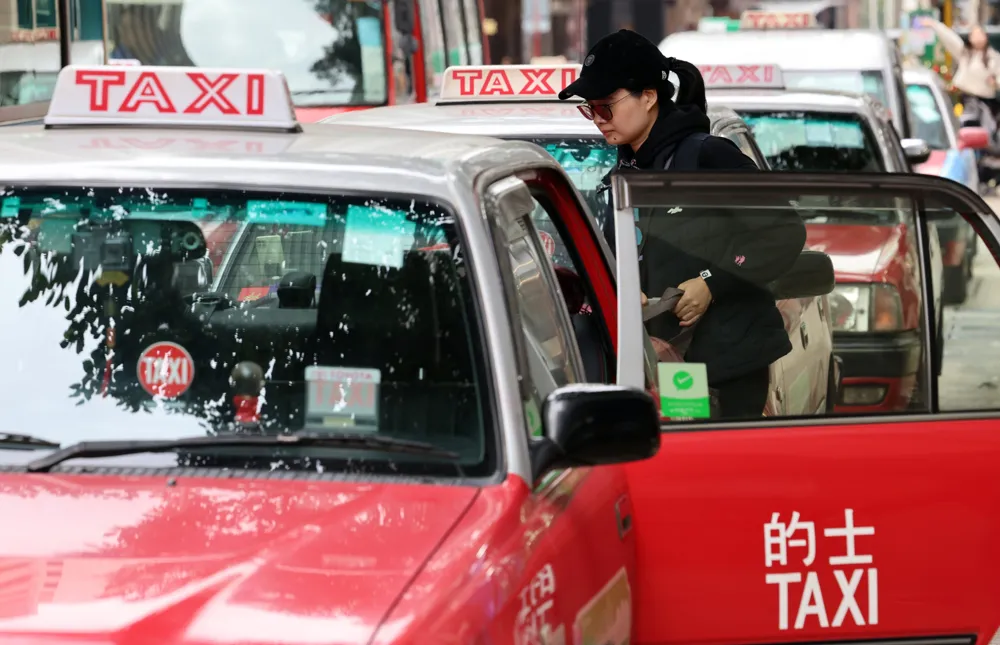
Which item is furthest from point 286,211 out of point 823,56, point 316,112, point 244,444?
point 316,112

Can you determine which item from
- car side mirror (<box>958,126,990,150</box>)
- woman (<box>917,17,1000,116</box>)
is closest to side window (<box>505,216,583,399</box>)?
car side mirror (<box>958,126,990,150</box>)

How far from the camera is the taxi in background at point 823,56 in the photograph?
Result: 41.3 feet

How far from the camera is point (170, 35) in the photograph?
1443cm

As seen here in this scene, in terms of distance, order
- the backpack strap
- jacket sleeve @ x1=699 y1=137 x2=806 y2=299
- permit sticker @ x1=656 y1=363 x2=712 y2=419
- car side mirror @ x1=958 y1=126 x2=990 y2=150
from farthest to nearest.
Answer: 1. car side mirror @ x1=958 y1=126 x2=990 y2=150
2. the backpack strap
3. jacket sleeve @ x1=699 y1=137 x2=806 y2=299
4. permit sticker @ x1=656 y1=363 x2=712 y2=419

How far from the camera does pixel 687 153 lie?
5.14 meters

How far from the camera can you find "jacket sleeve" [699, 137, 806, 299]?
13.8ft

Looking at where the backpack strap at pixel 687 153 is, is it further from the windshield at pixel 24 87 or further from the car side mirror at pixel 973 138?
the car side mirror at pixel 973 138

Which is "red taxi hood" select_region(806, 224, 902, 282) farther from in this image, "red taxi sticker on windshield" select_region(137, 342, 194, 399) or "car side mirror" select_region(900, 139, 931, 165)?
"car side mirror" select_region(900, 139, 931, 165)

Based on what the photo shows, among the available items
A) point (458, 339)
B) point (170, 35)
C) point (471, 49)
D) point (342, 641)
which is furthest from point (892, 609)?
point (471, 49)

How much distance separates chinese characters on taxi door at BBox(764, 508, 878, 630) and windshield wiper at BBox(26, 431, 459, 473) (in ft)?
3.34

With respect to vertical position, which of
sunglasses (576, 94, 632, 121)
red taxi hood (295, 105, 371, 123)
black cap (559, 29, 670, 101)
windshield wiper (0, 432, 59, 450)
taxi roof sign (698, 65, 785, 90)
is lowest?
red taxi hood (295, 105, 371, 123)

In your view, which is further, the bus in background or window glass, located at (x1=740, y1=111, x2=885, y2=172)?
the bus in background

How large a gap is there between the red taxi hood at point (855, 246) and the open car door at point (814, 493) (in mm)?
316

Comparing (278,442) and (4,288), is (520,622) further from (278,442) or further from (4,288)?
(4,288)
